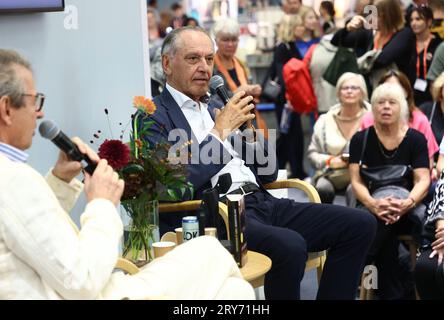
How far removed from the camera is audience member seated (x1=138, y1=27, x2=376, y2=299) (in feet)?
12.0

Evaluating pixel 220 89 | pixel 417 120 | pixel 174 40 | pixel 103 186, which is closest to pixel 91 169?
pixel 103 186

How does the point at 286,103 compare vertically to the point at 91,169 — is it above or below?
below

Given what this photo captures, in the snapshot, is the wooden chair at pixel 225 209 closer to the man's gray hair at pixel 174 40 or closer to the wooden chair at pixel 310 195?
the wooden chair at pixel 310 195

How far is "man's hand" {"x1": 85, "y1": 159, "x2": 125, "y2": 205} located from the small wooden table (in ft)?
2.42

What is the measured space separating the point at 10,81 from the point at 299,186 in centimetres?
204

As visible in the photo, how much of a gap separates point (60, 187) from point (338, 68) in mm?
4512

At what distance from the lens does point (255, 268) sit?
3.25 m

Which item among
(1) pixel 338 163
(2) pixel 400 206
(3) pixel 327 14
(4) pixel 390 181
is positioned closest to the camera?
(2) pixel 400 206

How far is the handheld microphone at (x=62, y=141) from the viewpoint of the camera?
259cm

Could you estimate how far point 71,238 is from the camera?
240 cm

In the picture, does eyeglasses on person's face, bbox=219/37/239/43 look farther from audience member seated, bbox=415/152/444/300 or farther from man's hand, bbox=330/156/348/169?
audience member seated, bbox=415/152/444/300

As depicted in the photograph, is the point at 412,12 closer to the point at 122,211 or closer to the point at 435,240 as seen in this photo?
the point at 435,240

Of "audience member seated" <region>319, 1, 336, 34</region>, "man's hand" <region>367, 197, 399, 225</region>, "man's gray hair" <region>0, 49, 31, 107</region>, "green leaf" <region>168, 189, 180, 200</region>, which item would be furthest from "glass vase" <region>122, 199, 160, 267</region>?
"audience member seated" <region>319, 1, 336, 34</region>

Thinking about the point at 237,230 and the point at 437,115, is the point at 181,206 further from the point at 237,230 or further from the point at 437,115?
the point at 437,115
